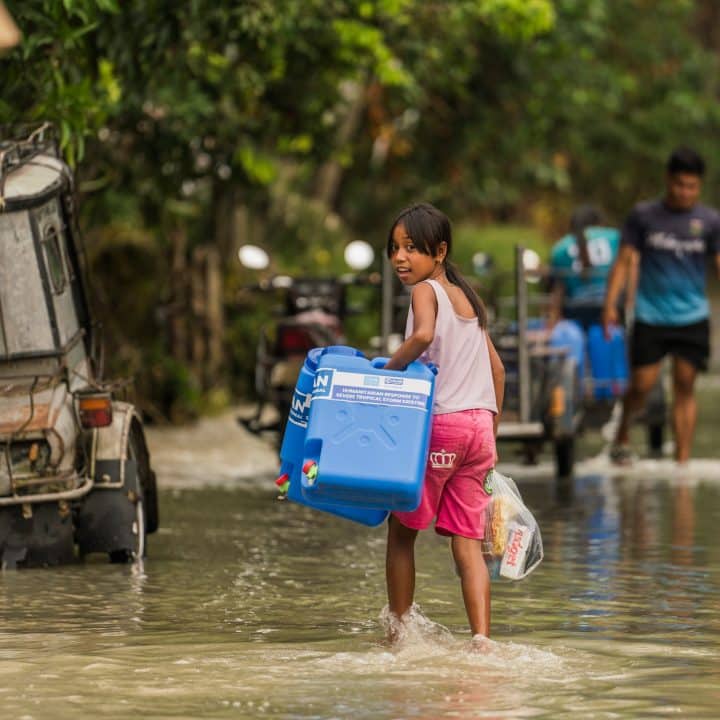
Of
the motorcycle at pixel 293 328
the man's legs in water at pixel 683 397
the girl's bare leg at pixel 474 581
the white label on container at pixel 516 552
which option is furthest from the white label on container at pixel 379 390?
the man's legs in water at pixel 683 397

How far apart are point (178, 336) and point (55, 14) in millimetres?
11331

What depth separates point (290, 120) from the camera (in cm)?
2123

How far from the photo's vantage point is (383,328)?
632 inches

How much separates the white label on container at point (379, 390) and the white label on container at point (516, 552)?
2.58 feet

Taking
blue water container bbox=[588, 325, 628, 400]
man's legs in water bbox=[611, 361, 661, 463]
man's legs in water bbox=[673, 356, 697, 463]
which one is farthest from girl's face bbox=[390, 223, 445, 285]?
blue water container bbox=[588, 325, 628, 400]

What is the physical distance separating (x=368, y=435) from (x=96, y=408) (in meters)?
3.16

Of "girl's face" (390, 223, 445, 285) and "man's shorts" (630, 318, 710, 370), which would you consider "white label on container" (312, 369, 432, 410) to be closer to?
"girl's face" (390, 223, 445, 285)

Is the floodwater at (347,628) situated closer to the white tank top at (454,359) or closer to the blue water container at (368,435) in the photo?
the blue water container at (368,435)

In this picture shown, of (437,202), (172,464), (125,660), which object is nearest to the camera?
(125,660)

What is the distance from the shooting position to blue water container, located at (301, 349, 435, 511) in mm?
7895

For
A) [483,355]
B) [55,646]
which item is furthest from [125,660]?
[483,355]

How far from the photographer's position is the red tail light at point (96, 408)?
10.9 meters

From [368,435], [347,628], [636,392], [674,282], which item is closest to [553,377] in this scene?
[636,392]

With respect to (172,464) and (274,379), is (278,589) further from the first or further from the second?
(172,464)
